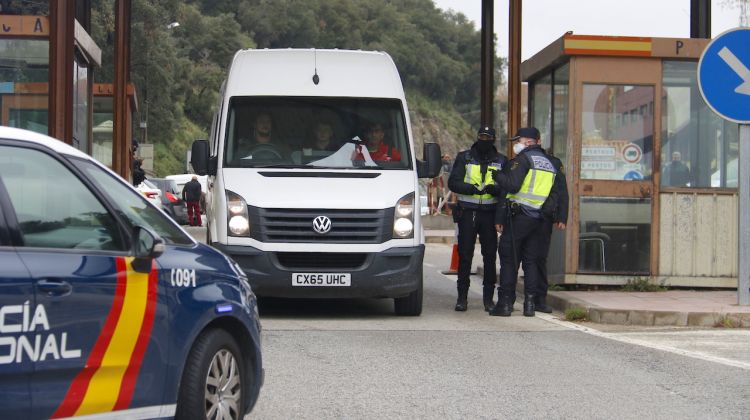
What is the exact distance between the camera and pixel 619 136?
14.8m

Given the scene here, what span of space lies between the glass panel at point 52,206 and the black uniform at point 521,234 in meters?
7.79

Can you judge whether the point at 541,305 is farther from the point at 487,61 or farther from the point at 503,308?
the point at 487,61

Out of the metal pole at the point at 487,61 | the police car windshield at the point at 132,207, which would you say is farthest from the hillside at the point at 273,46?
the police car windshield at the point at 132,207

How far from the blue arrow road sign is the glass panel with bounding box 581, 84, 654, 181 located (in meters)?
2.07

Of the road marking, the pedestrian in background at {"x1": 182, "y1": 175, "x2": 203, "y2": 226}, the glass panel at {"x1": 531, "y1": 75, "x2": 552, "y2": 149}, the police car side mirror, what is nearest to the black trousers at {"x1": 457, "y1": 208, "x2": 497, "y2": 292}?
the road marking

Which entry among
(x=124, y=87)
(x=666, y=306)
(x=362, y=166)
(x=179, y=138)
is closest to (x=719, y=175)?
(x=666, y=306)

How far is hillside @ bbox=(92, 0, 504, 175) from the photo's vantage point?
68375 mm

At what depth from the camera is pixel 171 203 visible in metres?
40.6

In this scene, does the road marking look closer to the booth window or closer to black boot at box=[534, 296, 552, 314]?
black boot at box=[534, 296, 552, 314]

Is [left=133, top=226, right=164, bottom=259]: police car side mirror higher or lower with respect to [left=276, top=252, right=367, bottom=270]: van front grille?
higher

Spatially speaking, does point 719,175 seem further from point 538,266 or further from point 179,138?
point 179,138

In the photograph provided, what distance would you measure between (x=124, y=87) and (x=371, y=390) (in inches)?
779

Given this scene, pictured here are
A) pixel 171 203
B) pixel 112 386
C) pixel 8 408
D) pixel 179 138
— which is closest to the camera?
pixel 8 408

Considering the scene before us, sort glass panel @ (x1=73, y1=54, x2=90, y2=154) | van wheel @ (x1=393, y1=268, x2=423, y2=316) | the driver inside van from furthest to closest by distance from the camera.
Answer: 1. glass panel @ (x1=73, y1=54, x2=90, y2=154)
2. the driver inside van
3. van wheel @ (x1=393, y1=268, x2=423, y2=316)
